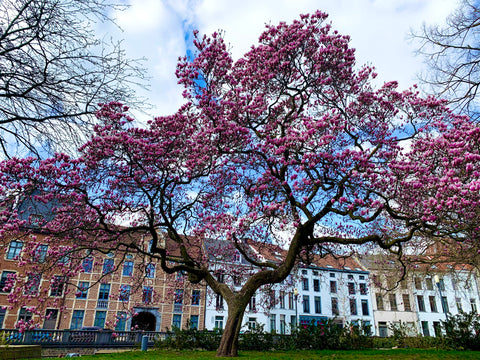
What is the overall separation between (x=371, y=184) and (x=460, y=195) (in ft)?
9.27

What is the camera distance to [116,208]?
10680 mm

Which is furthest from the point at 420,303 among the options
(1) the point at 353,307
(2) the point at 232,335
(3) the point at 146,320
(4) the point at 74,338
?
(2) the point at 232,335

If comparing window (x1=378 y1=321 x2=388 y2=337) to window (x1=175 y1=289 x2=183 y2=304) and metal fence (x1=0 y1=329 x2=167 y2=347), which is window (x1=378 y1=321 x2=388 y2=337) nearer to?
metal fence (x1=0 y1=329 x2=167 y2=347)

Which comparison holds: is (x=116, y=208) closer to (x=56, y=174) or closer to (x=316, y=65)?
(x=56, y=174)

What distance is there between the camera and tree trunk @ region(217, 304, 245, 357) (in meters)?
9.81

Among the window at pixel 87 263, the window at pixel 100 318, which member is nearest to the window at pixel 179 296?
the window at pixel 87 263

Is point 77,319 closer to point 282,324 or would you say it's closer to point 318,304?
point 282,324

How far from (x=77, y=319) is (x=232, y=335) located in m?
25.7

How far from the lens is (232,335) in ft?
32.7

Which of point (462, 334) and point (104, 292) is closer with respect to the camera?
point (462, 334)

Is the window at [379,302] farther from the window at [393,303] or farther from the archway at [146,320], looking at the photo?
the archway at [146,320]

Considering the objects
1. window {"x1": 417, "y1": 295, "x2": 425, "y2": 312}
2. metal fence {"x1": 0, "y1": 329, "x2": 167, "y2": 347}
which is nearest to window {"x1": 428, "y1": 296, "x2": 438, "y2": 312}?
window {"x1": 417, "y1": 295, "x2": 425, "y2": 312}

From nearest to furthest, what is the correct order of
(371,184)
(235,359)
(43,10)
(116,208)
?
(43,10), (235,359), (371,184), (116,208)

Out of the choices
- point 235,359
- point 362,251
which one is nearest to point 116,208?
point 235,359
